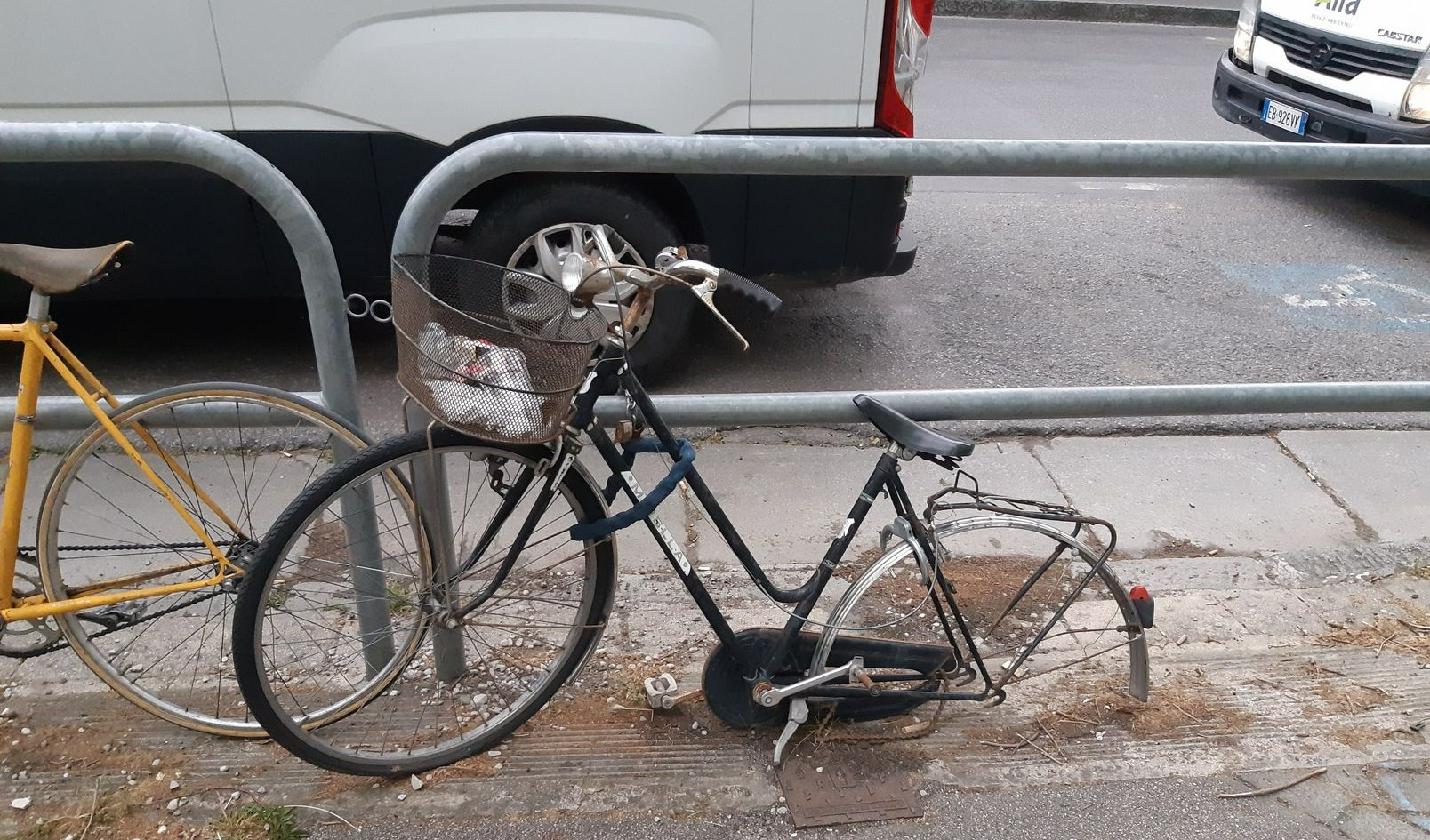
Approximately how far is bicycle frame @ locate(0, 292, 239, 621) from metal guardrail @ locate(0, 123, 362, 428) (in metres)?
0.38

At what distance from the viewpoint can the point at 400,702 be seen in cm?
259

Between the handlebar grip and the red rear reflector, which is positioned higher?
the handlebar grip

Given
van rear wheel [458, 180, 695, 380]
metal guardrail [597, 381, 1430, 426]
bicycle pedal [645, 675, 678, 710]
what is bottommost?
bicycle pedal [645, 675, 678, 710]

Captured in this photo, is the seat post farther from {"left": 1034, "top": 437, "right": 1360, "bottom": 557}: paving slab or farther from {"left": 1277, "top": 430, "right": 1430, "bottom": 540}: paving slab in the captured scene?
{"left": 1277, "top": 430, "right": 1430, "bottom": 540}: paving slab

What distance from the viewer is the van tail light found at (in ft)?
12.4

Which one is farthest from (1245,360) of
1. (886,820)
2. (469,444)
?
(469,444)

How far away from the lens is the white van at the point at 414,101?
3570 millimetres

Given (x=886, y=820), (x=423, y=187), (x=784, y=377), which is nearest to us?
(x=423, y=187)

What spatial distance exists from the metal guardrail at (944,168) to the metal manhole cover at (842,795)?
841mm

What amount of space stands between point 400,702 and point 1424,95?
6553 millimetres

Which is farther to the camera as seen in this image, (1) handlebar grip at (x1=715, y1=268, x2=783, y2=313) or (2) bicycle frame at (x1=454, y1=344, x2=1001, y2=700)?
(2) bicycle frame at (x1=454, y1=344, x2=1001, y2=700)

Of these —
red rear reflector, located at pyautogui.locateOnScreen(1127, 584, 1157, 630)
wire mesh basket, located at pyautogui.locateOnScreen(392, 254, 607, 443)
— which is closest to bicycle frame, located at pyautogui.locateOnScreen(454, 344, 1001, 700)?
wire mesh basket, located at pyautogui.locateOnScreen(392, 254, 607, 443)

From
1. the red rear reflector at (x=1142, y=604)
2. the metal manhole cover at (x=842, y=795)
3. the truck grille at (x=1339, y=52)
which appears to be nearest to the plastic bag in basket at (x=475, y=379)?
the metal manhole cover at (x=842, y=795)

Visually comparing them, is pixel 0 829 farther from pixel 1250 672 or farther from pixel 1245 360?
pixel 1245 360
